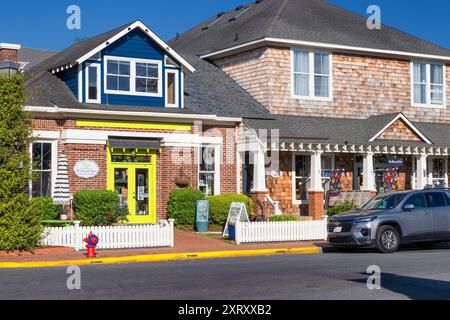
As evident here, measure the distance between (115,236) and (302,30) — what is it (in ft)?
45.5

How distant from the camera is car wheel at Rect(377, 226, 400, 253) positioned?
1986 centimetres

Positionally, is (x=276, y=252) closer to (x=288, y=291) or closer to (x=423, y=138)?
(x=288, y=291)

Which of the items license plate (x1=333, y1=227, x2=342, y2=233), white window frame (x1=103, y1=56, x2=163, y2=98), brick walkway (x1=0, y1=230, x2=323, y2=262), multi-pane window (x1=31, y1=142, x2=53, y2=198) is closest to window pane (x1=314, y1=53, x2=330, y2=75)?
white window frame (x1=103, y1=56, x2=163, y2=98)

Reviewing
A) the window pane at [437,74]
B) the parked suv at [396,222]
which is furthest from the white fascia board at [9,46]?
the window pane at [437,74]

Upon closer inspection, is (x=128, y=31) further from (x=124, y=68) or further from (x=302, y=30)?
(x=302, y=30)

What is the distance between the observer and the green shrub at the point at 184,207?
25656mm

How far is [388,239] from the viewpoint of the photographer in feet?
65.7

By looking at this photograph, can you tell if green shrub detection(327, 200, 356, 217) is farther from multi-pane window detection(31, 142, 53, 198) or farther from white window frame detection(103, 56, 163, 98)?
multi-pane window detection(31, 142, 53, 198)

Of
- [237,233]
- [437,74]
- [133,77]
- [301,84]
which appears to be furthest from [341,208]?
[437,74]

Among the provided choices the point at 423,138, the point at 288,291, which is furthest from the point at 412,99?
the point at 288,291

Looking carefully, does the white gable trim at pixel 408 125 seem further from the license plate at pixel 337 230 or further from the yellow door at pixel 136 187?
the license plate at pixel 337 230

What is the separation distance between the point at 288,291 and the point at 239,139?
636 inches

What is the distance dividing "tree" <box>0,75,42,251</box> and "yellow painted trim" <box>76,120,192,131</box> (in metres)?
5.66

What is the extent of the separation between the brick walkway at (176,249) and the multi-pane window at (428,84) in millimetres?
13577
